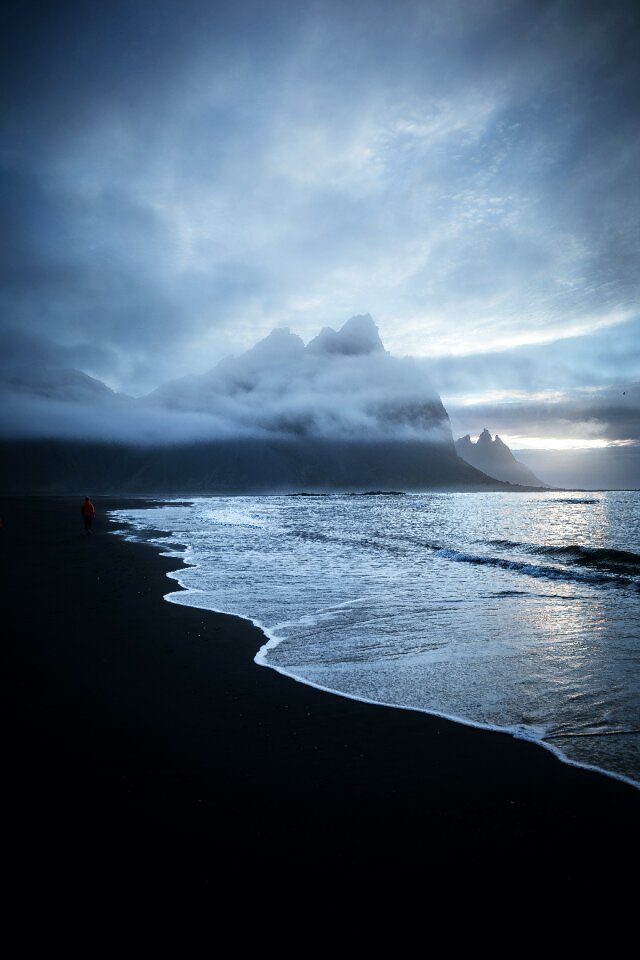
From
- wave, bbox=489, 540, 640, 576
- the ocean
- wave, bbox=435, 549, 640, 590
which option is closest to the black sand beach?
the ocean

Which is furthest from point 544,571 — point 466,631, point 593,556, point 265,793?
point 265,793

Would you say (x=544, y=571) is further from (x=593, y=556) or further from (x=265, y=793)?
(x=265, y=793)

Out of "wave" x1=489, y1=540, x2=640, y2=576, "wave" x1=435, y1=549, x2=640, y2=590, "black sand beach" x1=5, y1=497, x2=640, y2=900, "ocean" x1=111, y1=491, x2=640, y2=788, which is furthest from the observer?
"wave" x1=489, y1=540, x2=640, y2=576

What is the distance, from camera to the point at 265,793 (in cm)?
377

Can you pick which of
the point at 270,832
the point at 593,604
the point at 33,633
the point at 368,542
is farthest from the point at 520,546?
the point at 270,832

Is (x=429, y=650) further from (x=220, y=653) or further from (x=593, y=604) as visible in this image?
(x=593, y=604)

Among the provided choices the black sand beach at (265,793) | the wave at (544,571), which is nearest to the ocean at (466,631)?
the wave at (544,571)

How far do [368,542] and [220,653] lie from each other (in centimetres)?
1910

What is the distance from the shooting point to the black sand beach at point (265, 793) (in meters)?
3.00

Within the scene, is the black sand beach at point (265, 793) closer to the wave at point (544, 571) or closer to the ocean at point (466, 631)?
the ocean at point (466, 631)

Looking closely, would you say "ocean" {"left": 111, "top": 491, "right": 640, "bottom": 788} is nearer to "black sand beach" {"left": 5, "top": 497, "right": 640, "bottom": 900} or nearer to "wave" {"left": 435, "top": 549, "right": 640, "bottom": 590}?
"wave" {"left": 435, "top": 549, "right": 640, "bottom": 590}

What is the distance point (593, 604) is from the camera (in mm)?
11609

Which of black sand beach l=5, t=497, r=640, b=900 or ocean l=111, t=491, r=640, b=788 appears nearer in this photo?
black sand beach l=5, t=497, r=640, b=900

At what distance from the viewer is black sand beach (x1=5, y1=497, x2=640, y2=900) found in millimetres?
3000
